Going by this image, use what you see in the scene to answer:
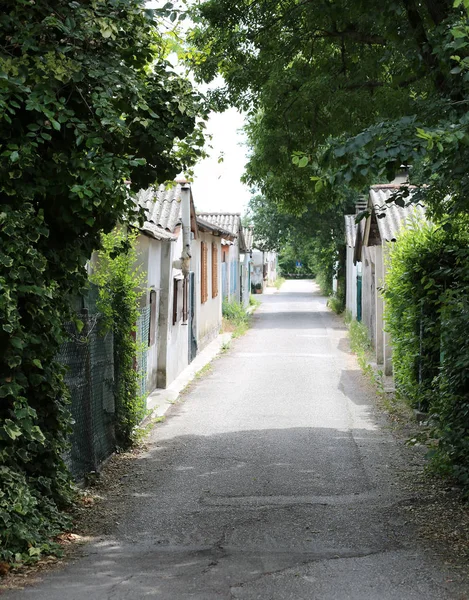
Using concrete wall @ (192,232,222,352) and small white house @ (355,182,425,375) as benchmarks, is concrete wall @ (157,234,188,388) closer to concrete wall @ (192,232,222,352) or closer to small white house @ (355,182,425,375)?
small white house @ (355,182,425,375)

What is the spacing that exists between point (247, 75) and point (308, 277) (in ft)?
332

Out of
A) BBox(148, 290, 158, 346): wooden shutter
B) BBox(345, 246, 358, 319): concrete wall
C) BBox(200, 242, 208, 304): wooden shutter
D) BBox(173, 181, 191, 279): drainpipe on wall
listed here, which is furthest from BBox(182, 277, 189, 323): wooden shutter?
BBox(345, 246, 358, 319): concrete wall

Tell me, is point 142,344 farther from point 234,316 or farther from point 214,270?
point 234,316

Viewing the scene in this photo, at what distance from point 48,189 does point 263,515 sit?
11.9 feet

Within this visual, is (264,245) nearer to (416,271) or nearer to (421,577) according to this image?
(416,271)

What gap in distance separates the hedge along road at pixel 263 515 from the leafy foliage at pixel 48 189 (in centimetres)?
87

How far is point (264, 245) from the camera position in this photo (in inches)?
1736

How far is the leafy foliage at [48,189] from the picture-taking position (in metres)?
6.25

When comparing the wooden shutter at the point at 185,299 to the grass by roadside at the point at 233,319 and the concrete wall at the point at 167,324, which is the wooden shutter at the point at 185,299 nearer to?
the concrete wall at the point at 167,324

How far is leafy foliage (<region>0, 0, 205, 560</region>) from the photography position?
6.25 meters

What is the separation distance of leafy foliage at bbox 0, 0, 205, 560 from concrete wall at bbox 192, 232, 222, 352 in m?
14.9

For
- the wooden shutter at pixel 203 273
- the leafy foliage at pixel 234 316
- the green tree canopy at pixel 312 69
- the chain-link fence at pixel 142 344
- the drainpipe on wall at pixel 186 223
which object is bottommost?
the leafy foliage at pixel 234 316

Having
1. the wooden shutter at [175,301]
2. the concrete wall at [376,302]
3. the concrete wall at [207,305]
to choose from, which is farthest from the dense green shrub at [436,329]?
the concrete wall at [207,305]

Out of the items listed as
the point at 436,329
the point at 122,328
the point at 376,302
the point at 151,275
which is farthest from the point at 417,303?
the point at 376,302
